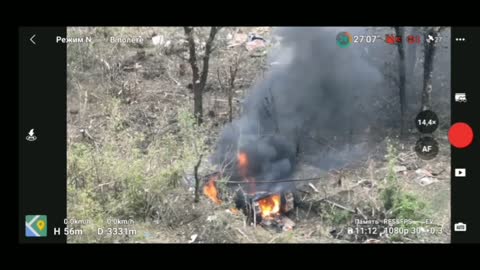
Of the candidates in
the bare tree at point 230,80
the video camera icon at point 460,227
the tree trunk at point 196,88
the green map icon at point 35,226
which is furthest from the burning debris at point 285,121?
the green map icon at point 35,226

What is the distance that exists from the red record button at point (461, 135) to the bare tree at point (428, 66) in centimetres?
41

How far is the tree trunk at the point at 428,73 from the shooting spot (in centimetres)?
559

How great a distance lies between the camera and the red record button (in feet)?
17.7

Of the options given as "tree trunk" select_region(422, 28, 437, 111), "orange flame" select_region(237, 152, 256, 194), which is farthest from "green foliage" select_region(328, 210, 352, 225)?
"tree trunk" select_region(422, 28, 437, 111)

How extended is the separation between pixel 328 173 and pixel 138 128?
6.91 ft

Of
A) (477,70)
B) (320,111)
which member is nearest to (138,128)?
(320,111)

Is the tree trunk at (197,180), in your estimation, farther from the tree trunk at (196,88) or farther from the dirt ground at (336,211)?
the tree trunk at (196,88)

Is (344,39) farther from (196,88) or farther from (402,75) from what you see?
(196,88)

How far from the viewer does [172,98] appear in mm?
6754

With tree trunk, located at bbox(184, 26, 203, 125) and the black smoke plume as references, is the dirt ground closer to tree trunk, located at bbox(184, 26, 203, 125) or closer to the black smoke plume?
the black smoke plume

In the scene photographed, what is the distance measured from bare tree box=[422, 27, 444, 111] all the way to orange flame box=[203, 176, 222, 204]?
2222mm

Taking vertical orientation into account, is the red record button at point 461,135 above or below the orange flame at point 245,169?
above

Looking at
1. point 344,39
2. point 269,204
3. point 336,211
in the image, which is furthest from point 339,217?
point 344,39
